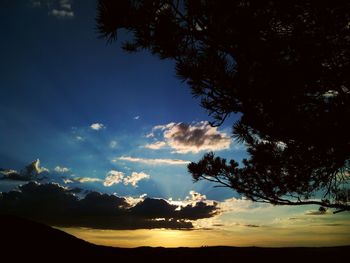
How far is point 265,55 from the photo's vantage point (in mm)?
4457

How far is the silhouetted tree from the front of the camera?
14.4 ft

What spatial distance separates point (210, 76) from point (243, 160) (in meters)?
3.62

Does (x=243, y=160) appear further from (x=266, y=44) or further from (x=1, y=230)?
(x=1, y=230)

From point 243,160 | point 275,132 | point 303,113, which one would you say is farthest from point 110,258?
point 303,113

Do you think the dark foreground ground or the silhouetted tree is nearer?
the silhouetted tree

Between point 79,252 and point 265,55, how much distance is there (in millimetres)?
6457

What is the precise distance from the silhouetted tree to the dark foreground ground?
16.7ft

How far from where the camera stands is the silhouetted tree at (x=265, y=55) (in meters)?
4.38

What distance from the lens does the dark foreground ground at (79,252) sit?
6.86 m

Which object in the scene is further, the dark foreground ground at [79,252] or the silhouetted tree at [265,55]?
the dark foreground ground at [79,252]

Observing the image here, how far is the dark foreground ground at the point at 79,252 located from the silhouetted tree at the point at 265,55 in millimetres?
5097

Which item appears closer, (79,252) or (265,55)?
(265,55)

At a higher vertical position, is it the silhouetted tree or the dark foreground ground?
the silhouetted tree

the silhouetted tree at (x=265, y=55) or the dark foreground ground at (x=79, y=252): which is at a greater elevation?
the silhouetted tree at (x=265, y=55)
